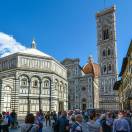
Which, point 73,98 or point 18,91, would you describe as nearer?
point 18,91

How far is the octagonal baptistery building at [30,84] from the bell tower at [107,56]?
20.4 m

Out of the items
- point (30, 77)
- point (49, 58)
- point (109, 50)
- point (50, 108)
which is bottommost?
point (50, 108)

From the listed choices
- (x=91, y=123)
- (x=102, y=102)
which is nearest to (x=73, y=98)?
(x=102, y=102)

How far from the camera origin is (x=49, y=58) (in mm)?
52281

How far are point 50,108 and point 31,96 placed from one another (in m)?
4.13

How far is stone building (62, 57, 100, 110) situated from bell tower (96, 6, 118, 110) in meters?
3.19

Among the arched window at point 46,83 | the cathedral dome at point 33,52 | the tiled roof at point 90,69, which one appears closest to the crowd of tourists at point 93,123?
the arched window at point 46,83

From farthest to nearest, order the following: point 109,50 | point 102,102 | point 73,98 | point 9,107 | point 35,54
Result: point 109,50
point 102,102
point 73,98
point 35,54
point 9,107

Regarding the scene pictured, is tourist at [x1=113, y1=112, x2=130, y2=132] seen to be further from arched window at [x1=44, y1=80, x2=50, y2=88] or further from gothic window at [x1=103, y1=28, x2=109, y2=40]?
gothic window at [x1=103, y1=28, x2=109, y2=40]

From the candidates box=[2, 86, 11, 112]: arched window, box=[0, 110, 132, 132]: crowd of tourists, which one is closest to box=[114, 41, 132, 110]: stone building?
box=[2, 86, 11, 112]: arched window

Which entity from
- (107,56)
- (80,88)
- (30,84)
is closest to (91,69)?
(107,56)

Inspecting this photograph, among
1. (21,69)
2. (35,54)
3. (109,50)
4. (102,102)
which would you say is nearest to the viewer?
(21,69)

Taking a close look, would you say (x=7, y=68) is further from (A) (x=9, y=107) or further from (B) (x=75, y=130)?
(B) (x=75, y=130)

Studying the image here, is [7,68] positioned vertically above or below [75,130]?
above
